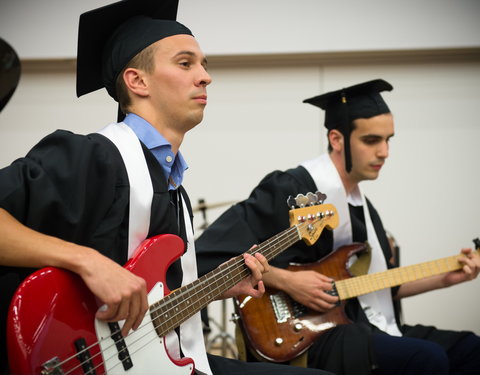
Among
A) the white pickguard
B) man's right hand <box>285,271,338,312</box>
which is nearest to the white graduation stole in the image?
the white pickguard

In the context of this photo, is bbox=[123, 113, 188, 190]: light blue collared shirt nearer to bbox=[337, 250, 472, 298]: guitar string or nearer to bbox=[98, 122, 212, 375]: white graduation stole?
bbox=[98, 122, 212, 375]: white graduation stole

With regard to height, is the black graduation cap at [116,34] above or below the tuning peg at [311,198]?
above

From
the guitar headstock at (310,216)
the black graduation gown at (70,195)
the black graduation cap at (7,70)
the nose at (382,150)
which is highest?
the black graduation cap at (7,70)

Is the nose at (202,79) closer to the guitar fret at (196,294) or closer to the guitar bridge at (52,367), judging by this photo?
the guitar fret at (196,294)

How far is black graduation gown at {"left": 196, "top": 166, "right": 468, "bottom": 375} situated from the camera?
2283 mm

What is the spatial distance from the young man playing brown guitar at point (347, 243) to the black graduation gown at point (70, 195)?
39.1 inches

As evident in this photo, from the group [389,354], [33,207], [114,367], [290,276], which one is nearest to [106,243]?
[33,207]

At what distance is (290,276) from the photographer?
7.88ft

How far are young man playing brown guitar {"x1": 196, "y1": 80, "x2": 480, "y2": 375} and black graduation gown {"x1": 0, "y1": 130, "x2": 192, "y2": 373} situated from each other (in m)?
0.99

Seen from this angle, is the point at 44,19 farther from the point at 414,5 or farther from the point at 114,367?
the point at 114,367

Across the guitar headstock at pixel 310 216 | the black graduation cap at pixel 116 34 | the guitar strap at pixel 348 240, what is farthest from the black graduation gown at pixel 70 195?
the guitar strap at pixel 348 240

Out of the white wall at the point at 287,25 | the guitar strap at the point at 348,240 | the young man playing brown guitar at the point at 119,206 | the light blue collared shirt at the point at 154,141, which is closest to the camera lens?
the young man playing brown guitar at the point at 119,206

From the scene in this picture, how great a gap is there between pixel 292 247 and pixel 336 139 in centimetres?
80

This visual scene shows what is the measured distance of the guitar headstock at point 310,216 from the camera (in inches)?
88.8
